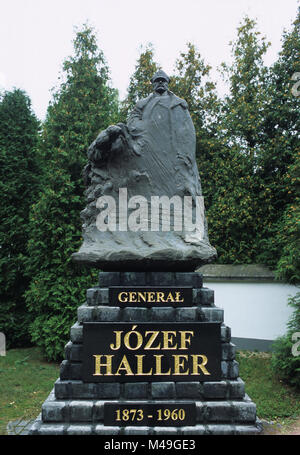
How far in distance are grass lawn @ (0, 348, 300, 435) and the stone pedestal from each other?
1334 mm

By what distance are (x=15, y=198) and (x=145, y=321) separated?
599 centimetres

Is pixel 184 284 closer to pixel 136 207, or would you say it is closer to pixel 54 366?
pixel 136 207

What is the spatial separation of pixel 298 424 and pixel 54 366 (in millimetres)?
4257

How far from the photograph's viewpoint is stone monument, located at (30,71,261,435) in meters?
3.23

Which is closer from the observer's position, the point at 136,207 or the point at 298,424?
the point at 136,207

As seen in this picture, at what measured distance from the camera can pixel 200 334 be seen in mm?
3398

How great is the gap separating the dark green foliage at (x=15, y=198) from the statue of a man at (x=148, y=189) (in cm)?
457

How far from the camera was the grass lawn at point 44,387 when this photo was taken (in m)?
4.77

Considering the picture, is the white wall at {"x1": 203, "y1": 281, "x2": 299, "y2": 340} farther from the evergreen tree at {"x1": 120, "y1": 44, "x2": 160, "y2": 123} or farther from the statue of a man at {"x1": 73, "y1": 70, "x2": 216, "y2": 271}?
the evergreen tree at {"x1": 120, "y1": 44, "x2": 160, "y2": 123}

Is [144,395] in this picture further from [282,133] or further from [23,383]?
[282,133]

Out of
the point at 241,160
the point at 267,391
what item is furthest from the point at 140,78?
the point at 267,391
